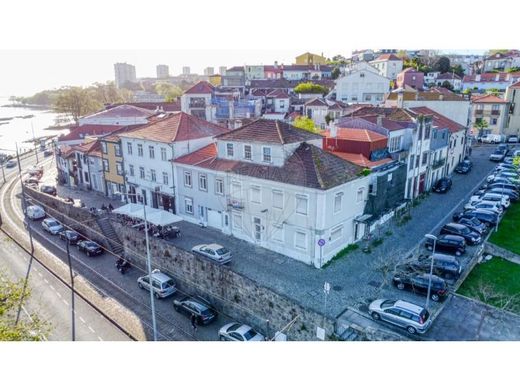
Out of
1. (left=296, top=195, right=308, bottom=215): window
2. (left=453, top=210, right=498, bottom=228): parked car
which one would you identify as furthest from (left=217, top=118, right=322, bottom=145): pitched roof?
(left=453, top=210, right=498, bottom=228): parked car

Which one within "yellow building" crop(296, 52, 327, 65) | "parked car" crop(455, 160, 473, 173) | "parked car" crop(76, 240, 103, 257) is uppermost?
"yellow building" crop(296, 52, 327, 65)

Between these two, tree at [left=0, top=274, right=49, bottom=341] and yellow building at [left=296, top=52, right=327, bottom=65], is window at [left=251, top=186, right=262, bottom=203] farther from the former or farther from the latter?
yellow building at [left=296, top=52, right=327, bottom=65]

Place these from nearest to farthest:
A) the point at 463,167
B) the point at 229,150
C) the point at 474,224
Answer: the point at 474,224 < the point at 229,150 < the point at 463,167

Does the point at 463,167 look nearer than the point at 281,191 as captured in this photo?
No

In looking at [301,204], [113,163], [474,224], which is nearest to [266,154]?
[301,204]

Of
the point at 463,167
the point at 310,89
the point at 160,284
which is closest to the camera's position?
the point at 160,284

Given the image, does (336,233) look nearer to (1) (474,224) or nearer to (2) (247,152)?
(2) (247,152)
